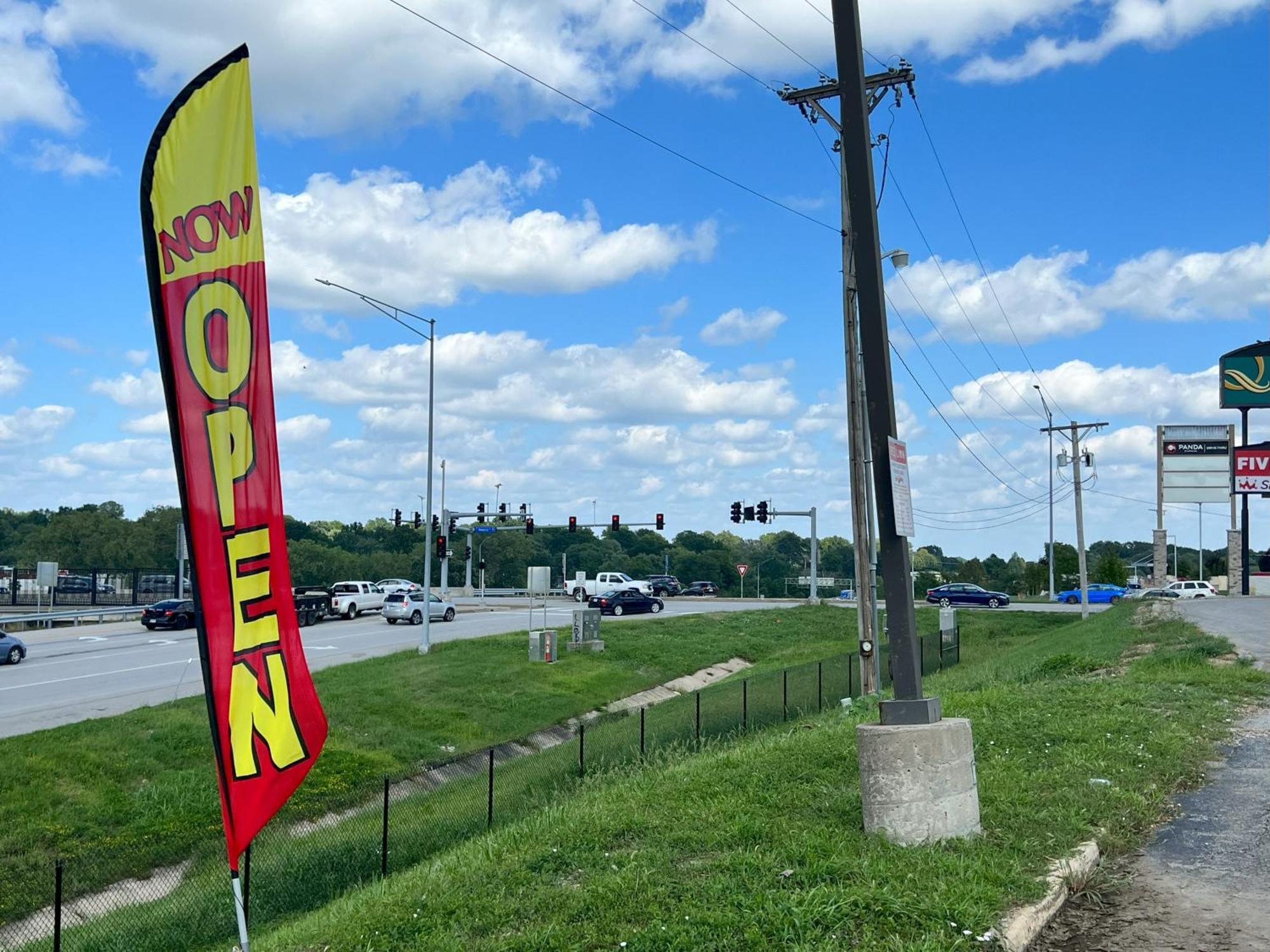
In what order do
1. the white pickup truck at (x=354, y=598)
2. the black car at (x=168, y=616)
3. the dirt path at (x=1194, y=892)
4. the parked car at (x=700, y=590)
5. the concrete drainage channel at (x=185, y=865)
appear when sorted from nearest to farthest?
1. the dirt path at (x=1194, y=892)
2. the concrete drainage channel at (x=185, y=865)
3. the black car at (x=168, y=616)
4. the white pickup truck at (x=354, y=598)
5. the parked car at (x=700, y=590)

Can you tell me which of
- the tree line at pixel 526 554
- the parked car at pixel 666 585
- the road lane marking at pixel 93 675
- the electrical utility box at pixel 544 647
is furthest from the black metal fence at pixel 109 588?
the parked car at pixel 666 585

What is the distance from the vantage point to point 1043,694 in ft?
49.6

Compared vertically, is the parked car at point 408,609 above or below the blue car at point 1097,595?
above

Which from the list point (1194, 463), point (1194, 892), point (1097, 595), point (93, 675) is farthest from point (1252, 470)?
point (1194, 892)

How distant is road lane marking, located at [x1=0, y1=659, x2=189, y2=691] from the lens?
92.6ft

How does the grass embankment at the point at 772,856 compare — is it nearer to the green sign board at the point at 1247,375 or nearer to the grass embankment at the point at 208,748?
the grass embankment at the point at 208,748

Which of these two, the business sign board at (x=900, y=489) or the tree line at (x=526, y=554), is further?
the tree line at (x=526, y=554)

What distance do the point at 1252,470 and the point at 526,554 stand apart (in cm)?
8045

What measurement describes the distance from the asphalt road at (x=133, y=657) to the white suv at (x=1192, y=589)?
29.2 m

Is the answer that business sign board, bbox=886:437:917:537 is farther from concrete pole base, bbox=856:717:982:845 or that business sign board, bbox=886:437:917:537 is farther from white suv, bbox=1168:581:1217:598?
white suv, bbox=1168:581:1217:598

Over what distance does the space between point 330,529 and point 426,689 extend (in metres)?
131

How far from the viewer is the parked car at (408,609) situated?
50.1 meters

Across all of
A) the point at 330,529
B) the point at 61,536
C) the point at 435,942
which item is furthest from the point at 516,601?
the point at 330,529

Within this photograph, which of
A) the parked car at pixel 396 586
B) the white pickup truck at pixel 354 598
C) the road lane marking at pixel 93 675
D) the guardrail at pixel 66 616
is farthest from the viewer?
the parked car at pixel 396 586
